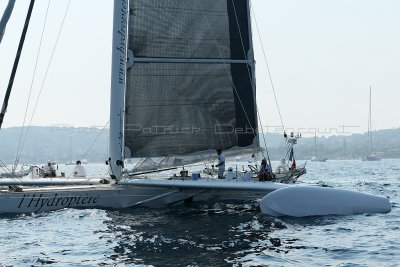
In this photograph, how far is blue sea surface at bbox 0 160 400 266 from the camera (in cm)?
1233

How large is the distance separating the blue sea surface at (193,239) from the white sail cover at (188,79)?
8.58ft

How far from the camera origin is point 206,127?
21.0 metres

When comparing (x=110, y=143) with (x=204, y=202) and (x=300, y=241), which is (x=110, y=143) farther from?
(x=300, y=241)

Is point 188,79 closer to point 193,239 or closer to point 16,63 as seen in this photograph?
point 16,63

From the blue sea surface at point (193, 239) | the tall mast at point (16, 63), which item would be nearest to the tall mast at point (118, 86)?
the blue sea surface at point (193, 239)

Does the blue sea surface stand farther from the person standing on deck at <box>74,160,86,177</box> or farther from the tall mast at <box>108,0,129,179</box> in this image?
the person standing on deck at <box>74,160,86,177</box>

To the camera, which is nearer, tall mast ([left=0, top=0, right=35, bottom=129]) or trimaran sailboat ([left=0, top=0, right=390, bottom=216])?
tall mast ([left=0, top=0, right=35, bottom=129])

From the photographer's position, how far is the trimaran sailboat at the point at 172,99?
19.2 m

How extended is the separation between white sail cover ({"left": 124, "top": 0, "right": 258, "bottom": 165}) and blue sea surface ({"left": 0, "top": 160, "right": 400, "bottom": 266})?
103 inches

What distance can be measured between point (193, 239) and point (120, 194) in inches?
204

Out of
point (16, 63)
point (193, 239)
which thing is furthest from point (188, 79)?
point (193, 239)

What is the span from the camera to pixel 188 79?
67.9 ft

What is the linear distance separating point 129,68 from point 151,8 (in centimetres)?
224

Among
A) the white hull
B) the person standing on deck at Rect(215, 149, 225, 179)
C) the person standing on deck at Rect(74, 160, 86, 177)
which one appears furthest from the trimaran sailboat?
the person standing on deck at Rect(74, 160, 86, 177)
